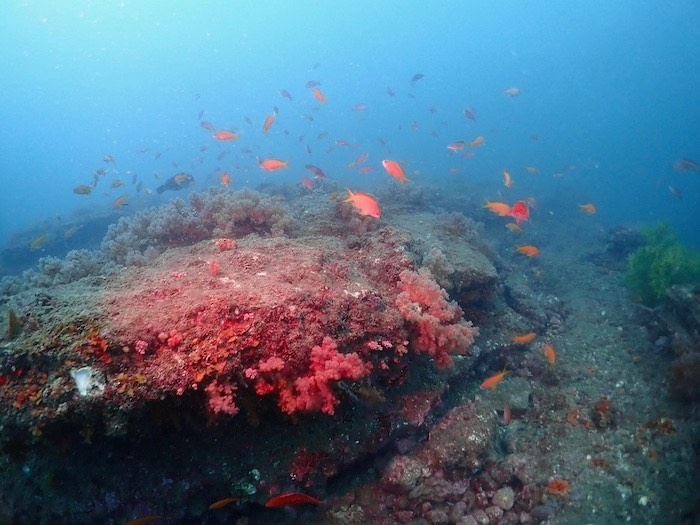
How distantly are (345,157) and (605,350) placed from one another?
175 feet

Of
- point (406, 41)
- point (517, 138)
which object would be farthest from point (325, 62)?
point (517, 138)

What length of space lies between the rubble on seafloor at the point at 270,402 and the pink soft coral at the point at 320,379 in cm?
2

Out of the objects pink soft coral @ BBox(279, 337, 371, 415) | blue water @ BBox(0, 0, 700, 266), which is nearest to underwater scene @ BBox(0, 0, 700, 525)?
pink soft coral @ BBox(279, 337, 371, 415)

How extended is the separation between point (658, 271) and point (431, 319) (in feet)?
27.1

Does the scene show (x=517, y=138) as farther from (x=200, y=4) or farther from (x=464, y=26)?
(x=200, y=4)

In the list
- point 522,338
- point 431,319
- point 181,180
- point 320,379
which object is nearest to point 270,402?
point 320,379

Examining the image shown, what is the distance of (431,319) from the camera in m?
4.11

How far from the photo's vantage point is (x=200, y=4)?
177125mm

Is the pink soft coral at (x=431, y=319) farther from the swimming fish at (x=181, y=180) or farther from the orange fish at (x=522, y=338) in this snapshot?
the swimming fish at (x=181, y=180)

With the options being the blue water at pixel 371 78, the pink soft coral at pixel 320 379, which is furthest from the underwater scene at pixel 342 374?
the blue water at pixel 371 78

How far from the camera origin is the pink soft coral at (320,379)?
3139 mm

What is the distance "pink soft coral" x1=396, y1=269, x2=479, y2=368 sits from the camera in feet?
13.6

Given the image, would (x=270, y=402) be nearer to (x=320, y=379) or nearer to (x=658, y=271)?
(x=320, y=379)

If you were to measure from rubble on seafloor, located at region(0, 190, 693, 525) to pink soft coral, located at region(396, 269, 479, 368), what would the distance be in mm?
26
